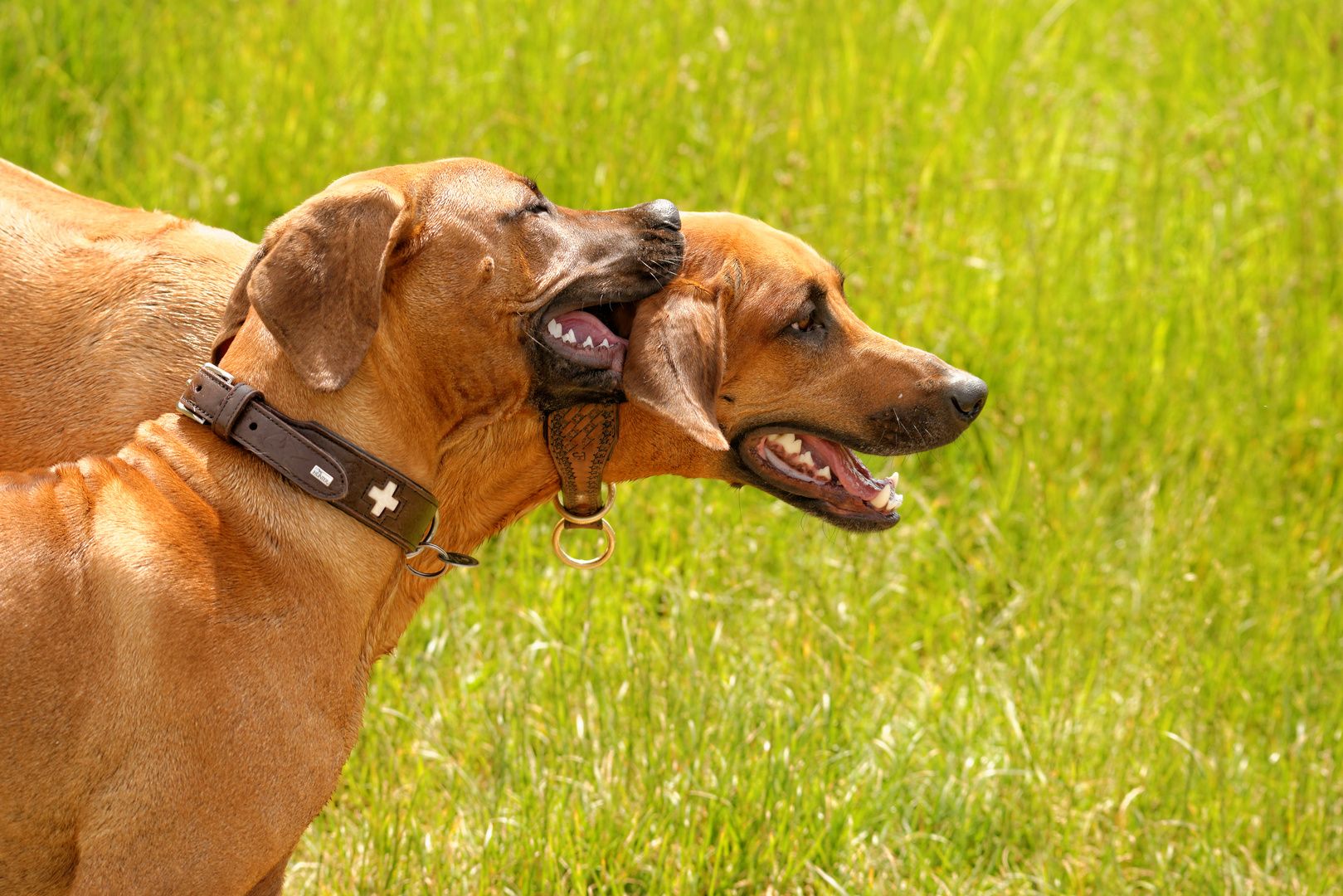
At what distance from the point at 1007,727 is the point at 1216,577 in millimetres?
1097

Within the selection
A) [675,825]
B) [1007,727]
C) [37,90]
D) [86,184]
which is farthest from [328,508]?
[37,90]

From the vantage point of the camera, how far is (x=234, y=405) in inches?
97.4

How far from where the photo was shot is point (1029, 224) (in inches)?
211

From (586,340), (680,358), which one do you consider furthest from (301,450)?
(680,358)

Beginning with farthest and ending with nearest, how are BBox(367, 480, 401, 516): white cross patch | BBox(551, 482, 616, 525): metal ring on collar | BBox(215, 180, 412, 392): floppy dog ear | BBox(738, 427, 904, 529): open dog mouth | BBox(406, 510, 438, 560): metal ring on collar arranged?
BBox(738, 427, 904, 529): open dog mouth < BBox(551, 482, 616, 525): metal ring on collar < BBox(406, 510, 438, 560): metal ring on collar < BBox(367, 480, 401, 516): white cross patch < BBox(215, 180, 412, 392): floppy dog ear

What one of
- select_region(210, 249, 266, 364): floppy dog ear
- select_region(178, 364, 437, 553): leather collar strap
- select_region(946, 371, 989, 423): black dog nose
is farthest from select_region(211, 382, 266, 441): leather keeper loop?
select_region(946, 371, 989, 423): black dog nose

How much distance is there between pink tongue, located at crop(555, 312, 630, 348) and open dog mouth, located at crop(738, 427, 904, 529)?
1.64ft

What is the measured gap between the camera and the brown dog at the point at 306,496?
2.28 meters

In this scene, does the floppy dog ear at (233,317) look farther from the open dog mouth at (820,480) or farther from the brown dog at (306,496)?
the open dog mouth at (820,480)

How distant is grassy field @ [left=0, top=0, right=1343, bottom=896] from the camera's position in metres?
3.50

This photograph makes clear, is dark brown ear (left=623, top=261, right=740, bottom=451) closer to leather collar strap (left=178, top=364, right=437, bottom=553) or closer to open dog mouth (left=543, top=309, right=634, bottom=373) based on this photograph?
open dog mouth (left=543, top=309, right=634, bottom=373)

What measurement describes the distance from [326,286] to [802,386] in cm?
118

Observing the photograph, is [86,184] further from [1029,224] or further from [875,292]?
[1029,224]

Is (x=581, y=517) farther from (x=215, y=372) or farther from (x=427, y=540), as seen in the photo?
(x=215, y=372)
